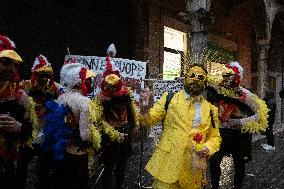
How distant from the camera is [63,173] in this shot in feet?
11.7

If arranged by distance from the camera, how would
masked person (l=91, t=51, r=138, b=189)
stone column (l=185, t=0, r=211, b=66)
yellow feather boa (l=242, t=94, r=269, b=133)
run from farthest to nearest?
stone column (l=185, t=0, r=211, b=66) < yellow feather boa (l=242, t=94, r=269, b=133) < masked person (l=91, t=51, r=138, b=189)

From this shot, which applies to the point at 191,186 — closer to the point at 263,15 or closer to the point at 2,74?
the point at 2,74

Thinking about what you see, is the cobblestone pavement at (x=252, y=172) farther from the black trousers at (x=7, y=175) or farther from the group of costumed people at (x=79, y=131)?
the black trousers at (x=7, y=175)

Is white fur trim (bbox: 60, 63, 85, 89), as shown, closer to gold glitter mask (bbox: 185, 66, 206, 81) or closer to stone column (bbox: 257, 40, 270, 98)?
gold glitter mask (bbox: 185, 66, 206, 81)

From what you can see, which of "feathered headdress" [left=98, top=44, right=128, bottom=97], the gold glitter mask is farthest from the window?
the gold glitter mask

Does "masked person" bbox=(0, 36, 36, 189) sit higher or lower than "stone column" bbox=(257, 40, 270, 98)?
lower

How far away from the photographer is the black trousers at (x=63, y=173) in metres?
3.55

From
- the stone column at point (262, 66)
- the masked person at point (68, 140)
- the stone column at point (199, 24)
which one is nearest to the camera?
the masked person at point (68, 140)

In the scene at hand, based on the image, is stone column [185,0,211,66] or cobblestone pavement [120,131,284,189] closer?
cobblestone pavement [120,131,284,189]

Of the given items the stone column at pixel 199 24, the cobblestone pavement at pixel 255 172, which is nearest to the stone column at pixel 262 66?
the cobblestone pavement at pixel 255 172

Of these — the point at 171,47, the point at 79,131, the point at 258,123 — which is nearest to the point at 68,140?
the point at 79,131

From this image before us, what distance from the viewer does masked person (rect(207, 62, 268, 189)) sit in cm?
536

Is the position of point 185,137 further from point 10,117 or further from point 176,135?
point 10,117

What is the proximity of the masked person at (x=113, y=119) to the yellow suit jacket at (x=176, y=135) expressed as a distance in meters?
1.03
